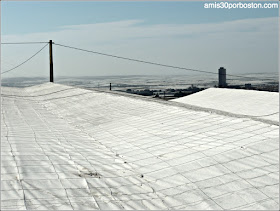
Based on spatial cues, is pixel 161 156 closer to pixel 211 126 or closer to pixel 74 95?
pixel 211 126

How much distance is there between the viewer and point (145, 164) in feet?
24.2

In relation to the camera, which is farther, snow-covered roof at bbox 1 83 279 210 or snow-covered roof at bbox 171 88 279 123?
snow-covered roof at bbox 171 88 279 123

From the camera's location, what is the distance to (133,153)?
810 cm

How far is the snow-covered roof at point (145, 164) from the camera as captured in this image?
18.5 ft

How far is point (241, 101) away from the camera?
902 inches

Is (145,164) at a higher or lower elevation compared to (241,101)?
lower

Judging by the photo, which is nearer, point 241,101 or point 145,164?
point 145,164

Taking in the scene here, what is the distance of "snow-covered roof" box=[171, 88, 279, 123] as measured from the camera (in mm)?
19656

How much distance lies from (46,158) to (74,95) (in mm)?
11157

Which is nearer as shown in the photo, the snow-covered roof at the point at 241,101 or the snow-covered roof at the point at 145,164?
the snow-covered roof at the point at 145,164

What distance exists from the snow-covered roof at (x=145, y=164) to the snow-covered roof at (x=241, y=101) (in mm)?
9694

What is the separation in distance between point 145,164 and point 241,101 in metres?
16.7

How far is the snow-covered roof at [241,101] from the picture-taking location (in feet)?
64.5

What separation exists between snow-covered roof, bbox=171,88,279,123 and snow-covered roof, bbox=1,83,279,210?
382 inches
